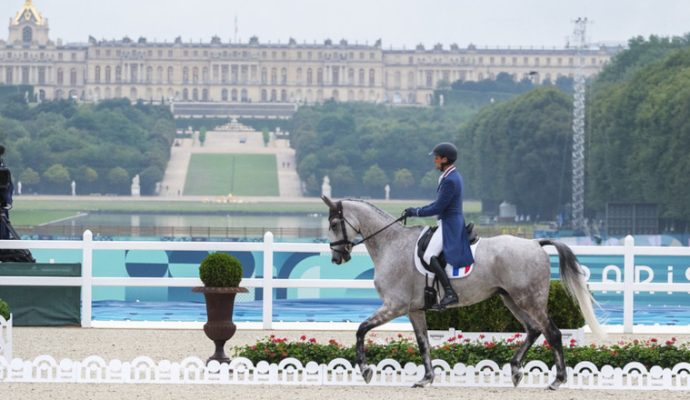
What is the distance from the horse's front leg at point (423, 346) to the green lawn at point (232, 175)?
100779 mm

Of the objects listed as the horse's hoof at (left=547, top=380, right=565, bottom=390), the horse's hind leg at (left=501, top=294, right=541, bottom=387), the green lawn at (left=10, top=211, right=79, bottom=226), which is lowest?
the green lawn at (left=10, top=211, right=79, bottom=226)

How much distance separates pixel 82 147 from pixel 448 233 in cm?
9787

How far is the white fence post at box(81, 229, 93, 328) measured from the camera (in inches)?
672

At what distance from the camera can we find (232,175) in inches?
4658

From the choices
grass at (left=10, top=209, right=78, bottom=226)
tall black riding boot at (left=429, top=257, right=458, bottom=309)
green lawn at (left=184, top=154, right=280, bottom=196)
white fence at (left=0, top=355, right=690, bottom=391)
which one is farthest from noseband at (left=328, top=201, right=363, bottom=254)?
green lawn at (left=184, top=154, right=280, bottom=196)

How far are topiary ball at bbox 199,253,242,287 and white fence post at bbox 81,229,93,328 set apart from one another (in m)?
3.46

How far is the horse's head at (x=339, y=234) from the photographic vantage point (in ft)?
40.5

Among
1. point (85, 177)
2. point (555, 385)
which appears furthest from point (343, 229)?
point (85, 177)

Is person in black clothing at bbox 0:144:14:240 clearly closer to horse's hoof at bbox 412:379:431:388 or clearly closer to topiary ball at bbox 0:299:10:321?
topiary ball at bbox 0:299:10:321

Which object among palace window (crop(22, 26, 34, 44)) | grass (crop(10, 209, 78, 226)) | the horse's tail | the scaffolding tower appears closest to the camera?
the horse's tail

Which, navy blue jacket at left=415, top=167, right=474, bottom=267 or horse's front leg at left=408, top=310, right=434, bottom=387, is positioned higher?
navy blue jacket at left=415, top=167, right=474, bottom=267

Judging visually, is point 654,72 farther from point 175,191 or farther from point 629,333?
point 175,191

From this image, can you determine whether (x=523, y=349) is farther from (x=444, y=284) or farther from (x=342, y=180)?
(x=342, y=180)

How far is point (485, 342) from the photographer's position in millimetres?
13234
